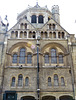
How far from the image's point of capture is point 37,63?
2088cm

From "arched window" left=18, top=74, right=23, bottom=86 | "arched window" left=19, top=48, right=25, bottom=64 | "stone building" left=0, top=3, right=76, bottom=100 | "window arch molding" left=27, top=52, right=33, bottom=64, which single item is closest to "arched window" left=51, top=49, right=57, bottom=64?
"stone building" left=0, top=3, right=76, bottom=100

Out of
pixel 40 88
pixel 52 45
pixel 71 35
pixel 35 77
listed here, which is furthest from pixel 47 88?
pixel 71 35

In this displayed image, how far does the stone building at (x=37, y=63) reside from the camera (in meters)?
19.2

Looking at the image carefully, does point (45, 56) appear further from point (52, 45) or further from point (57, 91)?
point (57, 91)

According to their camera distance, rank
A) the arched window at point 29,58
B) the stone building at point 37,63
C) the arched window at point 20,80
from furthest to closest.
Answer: the arched window at point 29,58, the arched window at point 20,80, the stone building at point 37,63

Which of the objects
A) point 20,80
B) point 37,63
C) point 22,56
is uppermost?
point 22,56

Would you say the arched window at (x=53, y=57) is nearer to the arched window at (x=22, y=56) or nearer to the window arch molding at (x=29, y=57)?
the window arch molding at (x=29, y=57)

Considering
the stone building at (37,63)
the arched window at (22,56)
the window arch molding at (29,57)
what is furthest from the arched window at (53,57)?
the arched window at (22,56)

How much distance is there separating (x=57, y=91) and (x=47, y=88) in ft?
5.20

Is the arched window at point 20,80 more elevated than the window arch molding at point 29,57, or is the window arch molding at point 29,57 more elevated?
the window arch molding at point 29,57

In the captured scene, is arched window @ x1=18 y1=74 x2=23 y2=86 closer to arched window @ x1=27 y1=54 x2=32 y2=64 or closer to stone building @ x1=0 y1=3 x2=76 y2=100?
stone building @ x1=0 y1=3 x2=76 y2=100

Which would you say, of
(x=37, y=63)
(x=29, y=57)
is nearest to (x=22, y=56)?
(x=29, y=57)

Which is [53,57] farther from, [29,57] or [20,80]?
[20,80]

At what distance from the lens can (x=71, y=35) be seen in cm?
2378
